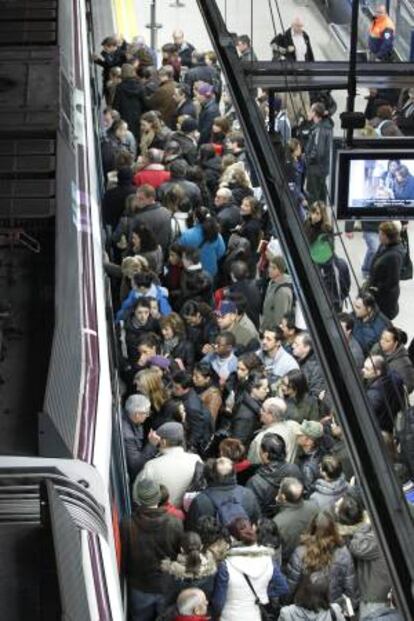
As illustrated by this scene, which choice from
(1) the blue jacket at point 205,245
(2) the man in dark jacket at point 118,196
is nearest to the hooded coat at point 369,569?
(1) the blue jacket at point 205,245

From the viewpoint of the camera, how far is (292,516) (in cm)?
971

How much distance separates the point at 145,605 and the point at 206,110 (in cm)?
1004

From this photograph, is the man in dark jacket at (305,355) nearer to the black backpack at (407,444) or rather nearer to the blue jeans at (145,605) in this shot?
the black backpack at (407,444)

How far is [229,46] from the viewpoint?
1020 cm

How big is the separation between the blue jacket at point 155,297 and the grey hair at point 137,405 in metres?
1.95

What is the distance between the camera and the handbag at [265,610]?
360 inches

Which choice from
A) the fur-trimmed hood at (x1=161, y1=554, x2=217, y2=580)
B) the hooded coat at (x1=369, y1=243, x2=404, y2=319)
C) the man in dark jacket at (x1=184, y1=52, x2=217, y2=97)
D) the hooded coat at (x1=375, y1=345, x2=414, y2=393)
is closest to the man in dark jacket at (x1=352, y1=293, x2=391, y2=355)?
the hooded coat at (x1=375, y1=345, x2=414, y2=393)

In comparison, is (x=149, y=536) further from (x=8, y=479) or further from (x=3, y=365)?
(x=8, y=479)

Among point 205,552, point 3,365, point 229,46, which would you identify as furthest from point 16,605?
point 229,46

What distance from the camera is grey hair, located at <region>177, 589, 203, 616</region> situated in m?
8.88

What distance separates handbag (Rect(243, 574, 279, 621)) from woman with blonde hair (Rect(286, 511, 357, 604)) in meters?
0.20

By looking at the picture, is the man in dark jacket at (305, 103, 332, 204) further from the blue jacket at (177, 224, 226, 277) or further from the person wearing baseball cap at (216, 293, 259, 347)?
the person wearing baseball cap at (216, 293, 259, 347)

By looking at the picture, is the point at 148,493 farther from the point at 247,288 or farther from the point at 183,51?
the point at 183,51

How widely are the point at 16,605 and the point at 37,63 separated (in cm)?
701
